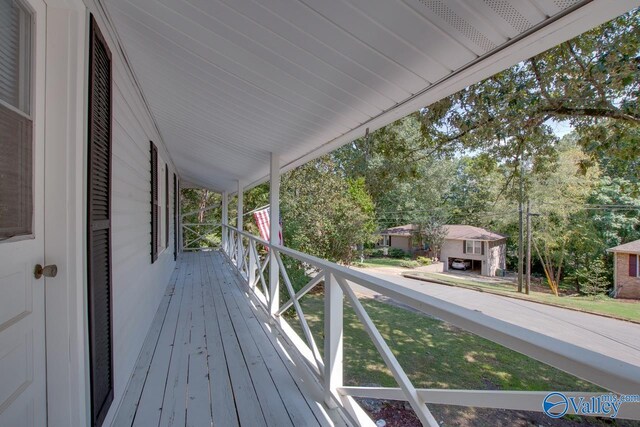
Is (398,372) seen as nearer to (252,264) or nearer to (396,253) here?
(252,264)

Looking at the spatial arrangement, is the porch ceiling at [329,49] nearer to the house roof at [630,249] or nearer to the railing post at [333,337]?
the railing post at [333,337]

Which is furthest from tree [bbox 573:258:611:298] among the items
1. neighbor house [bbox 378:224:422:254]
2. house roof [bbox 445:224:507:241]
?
neighbor house [bbox 378:224:422:254]

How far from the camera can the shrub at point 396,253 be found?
28.6m

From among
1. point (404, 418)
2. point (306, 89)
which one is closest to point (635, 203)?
point (404, 418)

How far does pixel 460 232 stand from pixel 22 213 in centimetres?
2717

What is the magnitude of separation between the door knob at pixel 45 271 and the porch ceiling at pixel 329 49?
1.27 m

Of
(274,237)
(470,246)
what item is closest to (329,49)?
(274,237)

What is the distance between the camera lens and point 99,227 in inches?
61.7

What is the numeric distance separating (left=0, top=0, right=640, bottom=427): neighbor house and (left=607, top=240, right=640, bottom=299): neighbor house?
20.3 metres

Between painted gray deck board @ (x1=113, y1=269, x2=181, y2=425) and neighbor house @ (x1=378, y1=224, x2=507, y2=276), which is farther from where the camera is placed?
neighbor house @ (x1=378, y1=224, x2=507, y2=276)

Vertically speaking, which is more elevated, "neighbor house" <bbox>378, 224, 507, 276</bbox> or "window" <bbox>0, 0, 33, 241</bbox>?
"window" <bbox>0, 0, 33, 241</bbox>

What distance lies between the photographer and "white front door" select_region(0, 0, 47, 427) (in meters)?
1.01

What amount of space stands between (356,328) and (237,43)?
592 centimetres

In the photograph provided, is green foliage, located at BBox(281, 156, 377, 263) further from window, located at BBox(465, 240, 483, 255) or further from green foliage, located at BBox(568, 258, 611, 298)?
window, located at BBox(465, 240, 483, 255)
